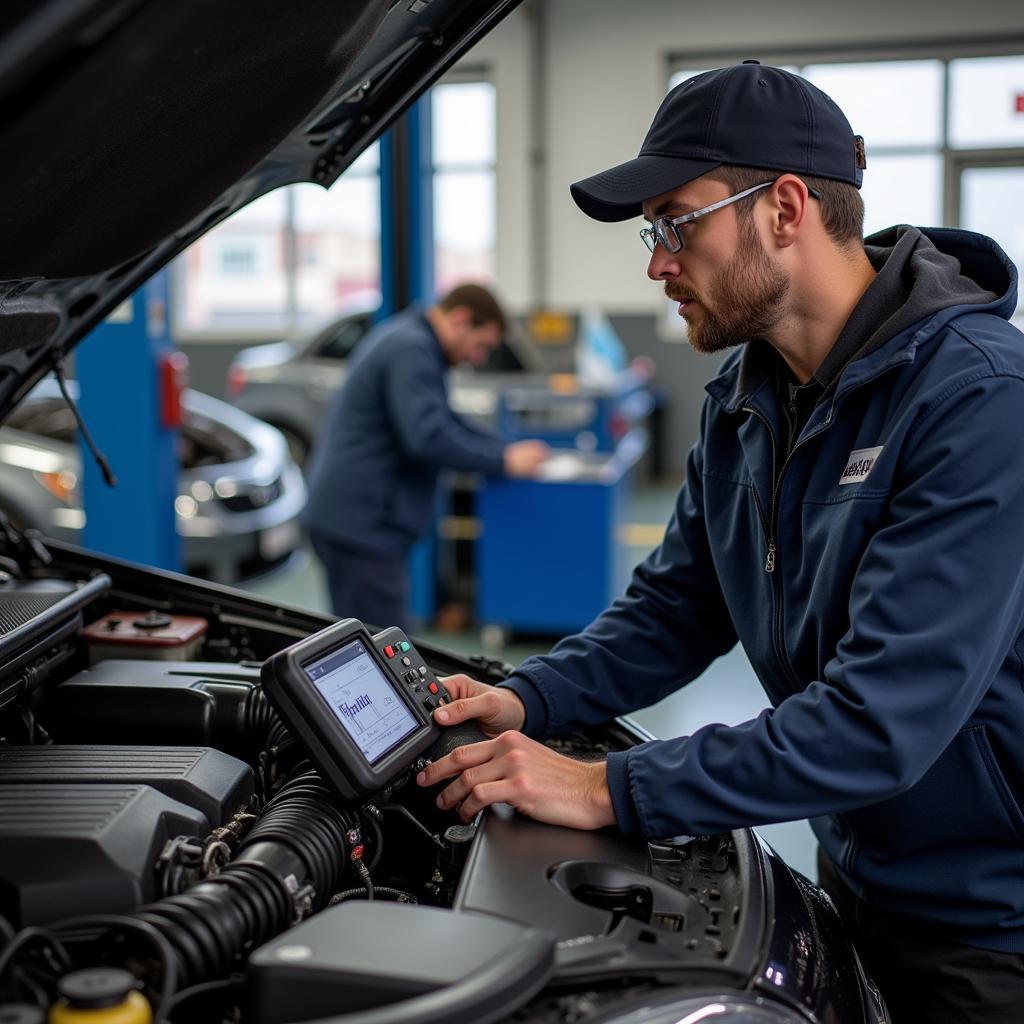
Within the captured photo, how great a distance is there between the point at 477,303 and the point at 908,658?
10.8 feet

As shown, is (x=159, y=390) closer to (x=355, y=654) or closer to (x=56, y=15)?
(x=355, y=654)

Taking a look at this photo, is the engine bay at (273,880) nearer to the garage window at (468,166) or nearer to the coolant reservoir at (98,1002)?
the coolant reservoir at (98,1002)

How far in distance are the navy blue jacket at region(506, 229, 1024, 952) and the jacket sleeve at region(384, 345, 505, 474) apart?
2570 millimetres

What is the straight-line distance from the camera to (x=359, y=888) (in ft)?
4.70

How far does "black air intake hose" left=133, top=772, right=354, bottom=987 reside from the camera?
1123 millimetres

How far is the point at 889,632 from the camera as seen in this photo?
51.5 inches

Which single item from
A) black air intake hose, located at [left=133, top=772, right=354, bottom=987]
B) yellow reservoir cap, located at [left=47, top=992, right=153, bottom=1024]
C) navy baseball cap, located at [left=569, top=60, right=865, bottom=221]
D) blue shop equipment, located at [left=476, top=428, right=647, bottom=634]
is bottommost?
blue shop equipment, located at [left=476, top=428, right=647, bottom=634]

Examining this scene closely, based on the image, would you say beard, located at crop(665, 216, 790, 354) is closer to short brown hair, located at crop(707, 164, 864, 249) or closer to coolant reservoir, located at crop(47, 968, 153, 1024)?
short brown hair, located at crop(707, 164, 864, 249)

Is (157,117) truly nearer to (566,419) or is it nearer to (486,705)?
(486,705)

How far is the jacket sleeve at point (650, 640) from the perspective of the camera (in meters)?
1.73

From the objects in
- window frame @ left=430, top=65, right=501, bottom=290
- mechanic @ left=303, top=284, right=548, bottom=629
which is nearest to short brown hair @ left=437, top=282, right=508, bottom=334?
mechanic @ left=303, top=284, right=548, bottom=629

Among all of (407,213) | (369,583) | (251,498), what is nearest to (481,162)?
(407,213)

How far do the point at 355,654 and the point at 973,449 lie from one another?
2.43ft

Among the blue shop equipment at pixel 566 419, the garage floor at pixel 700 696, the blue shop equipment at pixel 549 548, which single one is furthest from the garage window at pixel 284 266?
the blue shop equipment at pixel 549 548
